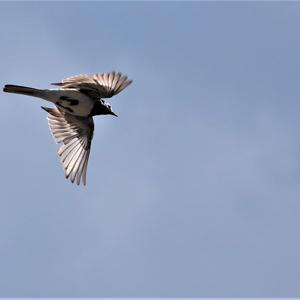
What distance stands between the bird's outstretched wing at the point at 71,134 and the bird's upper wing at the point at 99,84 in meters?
1.89

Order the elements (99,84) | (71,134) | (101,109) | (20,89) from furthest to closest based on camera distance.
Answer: (71,134) < (101,109) < (99,84) < (20,89)

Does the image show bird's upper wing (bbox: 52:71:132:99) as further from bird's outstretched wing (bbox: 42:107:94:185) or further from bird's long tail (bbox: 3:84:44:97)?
bird's outstretched wing (bbox: 42:107:94:185)

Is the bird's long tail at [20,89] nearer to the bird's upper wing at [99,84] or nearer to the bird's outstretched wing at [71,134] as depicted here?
the bird's upper wing at [99,84]

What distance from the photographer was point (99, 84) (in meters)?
19.3

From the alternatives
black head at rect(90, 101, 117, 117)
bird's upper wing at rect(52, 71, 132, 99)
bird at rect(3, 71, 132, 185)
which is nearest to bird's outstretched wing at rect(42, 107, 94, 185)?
bird at rect(3, 71, 132, 185)

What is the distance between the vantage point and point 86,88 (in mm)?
19688

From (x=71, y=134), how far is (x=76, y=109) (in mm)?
1332

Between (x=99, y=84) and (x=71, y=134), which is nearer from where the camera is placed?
(x=99, y=84)

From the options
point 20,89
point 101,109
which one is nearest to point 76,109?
point 101,109

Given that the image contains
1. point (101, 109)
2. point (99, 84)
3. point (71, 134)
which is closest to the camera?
point (99, 84)

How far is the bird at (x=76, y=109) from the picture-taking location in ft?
62.7

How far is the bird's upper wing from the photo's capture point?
61.5 ft

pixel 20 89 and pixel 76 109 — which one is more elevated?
pixel 76 109

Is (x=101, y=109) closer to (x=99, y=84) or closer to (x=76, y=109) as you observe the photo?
(x=76, y=109)
